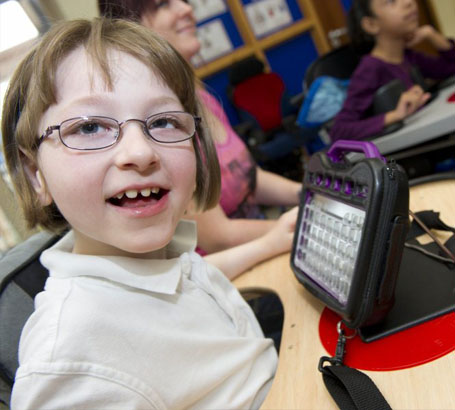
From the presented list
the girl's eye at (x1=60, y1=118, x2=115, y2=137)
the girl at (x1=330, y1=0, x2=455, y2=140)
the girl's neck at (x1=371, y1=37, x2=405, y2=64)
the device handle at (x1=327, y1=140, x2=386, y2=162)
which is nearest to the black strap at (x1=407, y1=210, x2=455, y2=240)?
the device handle at (x1=327, y1=140, x2=386, y2=162)

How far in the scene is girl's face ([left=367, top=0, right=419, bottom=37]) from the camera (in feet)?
5.57

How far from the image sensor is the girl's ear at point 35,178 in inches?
23.4

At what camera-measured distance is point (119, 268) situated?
1.89 ft

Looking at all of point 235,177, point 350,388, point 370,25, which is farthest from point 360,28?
point 350,388

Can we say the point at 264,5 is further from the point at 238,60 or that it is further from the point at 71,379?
the point at 71,379

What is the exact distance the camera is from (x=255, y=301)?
3.33 ft

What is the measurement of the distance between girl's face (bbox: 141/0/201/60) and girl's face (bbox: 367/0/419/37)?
0.92 metres

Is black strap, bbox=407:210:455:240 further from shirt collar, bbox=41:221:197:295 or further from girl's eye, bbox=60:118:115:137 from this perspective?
girl's eye, bbox=60:118:115:137

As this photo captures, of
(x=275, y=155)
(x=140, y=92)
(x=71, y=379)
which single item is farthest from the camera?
(x=275, y=155)

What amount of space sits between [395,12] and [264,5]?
203cm

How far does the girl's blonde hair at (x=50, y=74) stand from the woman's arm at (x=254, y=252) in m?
0.37

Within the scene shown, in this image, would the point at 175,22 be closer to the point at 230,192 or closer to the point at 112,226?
the point at 230,192

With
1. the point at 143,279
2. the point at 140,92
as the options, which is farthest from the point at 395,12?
the point at 143,279

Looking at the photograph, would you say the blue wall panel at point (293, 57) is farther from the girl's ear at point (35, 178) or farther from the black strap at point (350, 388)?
the black strap at point (350, 388)
